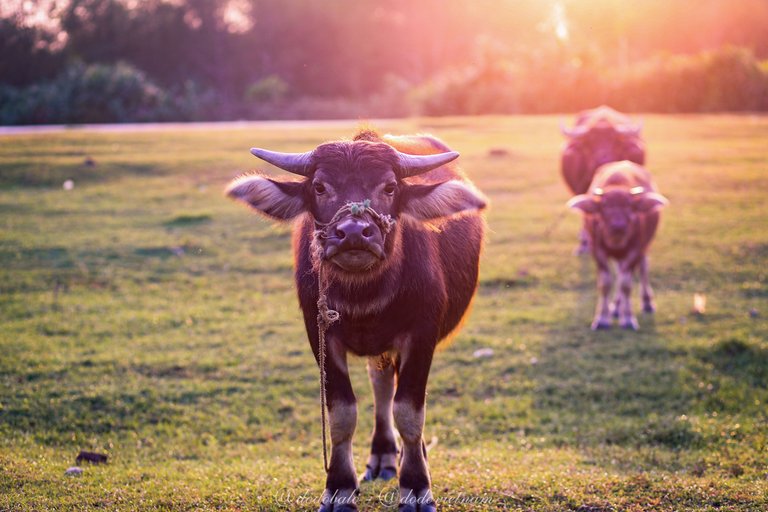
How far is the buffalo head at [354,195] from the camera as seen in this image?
12.7 feet

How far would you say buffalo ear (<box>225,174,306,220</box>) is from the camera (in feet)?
14.3

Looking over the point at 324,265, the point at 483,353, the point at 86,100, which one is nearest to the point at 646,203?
the point at 483,353

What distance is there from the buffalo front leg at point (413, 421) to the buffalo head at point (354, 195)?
628 mm

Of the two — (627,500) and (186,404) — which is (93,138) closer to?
(186,404)

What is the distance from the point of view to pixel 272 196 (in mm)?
4344

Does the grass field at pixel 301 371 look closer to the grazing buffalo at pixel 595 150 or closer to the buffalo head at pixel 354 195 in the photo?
the grazing buffalo at pixel 595 150

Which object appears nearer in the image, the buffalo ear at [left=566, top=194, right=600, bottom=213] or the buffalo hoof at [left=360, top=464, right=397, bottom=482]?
the buffalo hoof at [left=360, top=464, right=397, bottom=482]

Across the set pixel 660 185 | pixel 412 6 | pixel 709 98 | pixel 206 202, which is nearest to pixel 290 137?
pixel 206 202

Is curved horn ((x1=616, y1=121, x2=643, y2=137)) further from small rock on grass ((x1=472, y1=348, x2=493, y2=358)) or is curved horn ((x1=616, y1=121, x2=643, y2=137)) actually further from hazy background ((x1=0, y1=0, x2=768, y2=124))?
hazy background ((x1=0, y1=0, x2=768, y2=124))

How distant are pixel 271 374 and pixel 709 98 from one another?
1288 inches

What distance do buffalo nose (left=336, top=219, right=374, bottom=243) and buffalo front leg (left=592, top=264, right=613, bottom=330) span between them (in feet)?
19.0

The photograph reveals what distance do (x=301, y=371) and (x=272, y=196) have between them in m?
3.56

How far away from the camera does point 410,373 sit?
14.2 ft

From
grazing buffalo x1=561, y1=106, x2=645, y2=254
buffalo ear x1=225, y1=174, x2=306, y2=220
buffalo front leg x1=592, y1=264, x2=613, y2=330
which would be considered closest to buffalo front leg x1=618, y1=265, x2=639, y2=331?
buffalo front leg x1=592, y1=264, x2=613, y2=330
